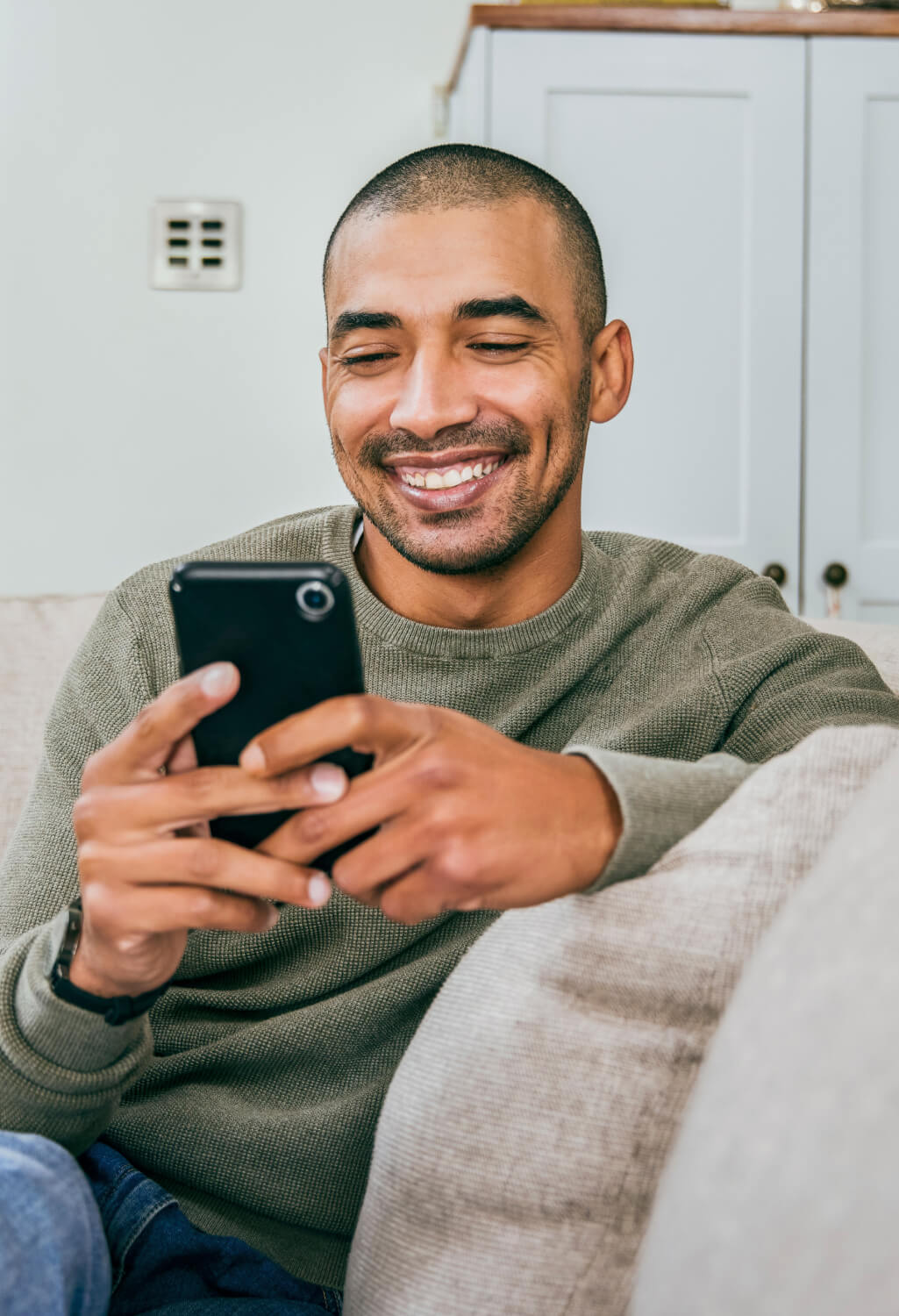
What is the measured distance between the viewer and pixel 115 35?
2.44 metres

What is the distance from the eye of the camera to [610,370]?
1266 millimetres

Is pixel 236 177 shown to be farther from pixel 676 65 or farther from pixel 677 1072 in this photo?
pixel 677 1072

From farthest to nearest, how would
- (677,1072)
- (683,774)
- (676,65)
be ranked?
(676,65) → (683,774) → (677,1072)

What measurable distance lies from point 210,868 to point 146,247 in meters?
2.12

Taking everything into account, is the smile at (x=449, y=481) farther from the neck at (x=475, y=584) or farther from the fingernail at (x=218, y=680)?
the fingernail at (x=218, y=680)

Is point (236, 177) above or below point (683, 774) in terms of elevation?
above

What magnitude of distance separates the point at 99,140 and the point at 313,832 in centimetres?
224

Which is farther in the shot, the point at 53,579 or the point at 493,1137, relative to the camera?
the point at 53,579

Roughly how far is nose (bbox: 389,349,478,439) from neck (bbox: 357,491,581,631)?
127 mm

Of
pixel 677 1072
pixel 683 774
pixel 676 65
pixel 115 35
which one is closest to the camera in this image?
pixel 677 1072

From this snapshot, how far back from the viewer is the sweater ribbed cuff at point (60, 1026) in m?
0.71

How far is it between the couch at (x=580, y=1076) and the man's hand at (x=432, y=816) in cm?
4

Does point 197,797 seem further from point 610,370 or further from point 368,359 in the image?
point 610,370

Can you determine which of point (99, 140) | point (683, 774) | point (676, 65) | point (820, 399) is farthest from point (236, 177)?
point (683, 774)
